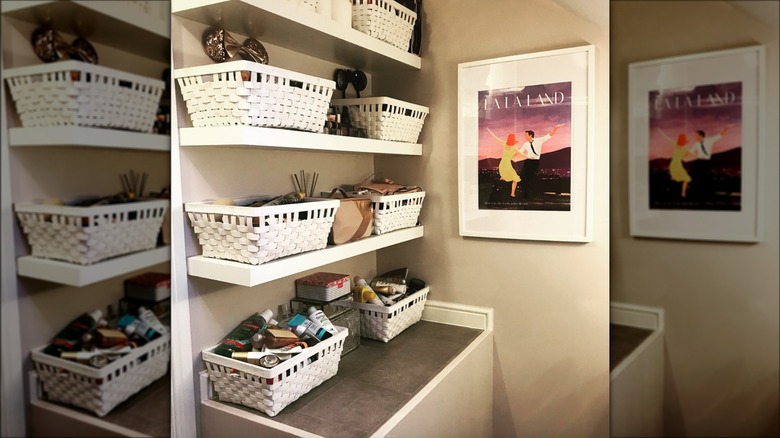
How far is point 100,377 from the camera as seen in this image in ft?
2.25

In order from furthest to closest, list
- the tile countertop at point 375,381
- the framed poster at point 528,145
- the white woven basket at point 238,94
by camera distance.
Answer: the framed poster at point 528,145 → the tile countertop at point 375,381 → the white woven basket at point 238,94

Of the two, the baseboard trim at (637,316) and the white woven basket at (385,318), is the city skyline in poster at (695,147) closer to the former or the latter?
the baseboard trim at (637,316)

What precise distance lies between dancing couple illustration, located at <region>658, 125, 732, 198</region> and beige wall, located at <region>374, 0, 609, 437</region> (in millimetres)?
333

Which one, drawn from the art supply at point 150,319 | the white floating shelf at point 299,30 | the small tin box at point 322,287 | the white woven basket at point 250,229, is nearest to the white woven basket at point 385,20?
the white floating shelf at point 299,30

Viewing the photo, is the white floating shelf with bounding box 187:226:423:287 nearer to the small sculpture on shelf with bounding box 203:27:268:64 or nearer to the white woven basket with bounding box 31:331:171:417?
the white woven basket with bounding box 31:331:171:417

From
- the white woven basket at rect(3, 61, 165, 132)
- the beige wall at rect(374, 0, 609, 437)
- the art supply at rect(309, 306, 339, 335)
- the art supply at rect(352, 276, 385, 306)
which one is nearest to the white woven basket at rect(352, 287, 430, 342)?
the art supply at rect(352, 276, 385, 306)

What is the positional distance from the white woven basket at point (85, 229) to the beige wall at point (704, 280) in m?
1.40

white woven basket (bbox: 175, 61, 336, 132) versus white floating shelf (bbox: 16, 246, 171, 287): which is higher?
white woven basket (bbox: 175, 61, 336, 132)

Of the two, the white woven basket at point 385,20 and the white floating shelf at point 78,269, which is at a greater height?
the white woven basket at point 385,20

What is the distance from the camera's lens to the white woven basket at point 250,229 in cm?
96

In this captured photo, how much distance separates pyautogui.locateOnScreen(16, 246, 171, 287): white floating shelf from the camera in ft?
1.91

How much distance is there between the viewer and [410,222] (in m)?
1.50

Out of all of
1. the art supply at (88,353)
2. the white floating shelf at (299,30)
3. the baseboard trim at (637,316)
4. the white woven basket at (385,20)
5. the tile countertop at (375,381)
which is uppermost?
the white woven basket at (385,20)

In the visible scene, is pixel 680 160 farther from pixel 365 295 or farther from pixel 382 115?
pixel 365 295
